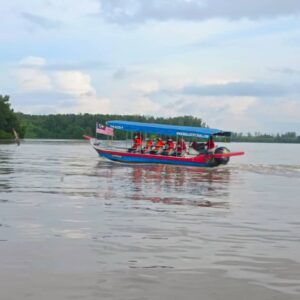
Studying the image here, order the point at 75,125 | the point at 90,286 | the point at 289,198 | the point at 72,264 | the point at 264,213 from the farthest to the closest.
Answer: the point at 75,125, the point at 289,198, the point at 264,213, the point at 72,264, the point at 90,286

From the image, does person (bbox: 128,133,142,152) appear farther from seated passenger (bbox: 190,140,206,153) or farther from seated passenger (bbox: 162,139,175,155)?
seated passenger (bbox: 190,140,206,153)

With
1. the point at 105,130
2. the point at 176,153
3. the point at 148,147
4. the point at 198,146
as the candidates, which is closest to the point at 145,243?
the point at 176,153

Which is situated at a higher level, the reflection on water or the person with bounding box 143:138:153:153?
the person with bounding box 143:138:153:153

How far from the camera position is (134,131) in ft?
134

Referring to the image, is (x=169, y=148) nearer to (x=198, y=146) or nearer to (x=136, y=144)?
(x=198, y=146)

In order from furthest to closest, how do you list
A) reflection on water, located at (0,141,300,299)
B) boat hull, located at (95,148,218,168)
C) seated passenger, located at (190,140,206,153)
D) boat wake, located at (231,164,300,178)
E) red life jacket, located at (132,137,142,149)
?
red life jacket, located at (132,137,142,149) → seated passenger, located at (190,140,206,153) → boat hull, located at (95,148,218,168) → boat wake, located at (231,164,300,178) → reflection on water, located at (0,141,300,299)

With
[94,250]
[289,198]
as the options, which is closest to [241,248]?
[94,250]

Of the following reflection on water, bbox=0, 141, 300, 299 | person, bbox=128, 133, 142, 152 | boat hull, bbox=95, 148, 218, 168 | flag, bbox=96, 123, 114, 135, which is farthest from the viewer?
flag, bbox=96, 123, 114, 135

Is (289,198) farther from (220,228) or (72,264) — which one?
(72,264)

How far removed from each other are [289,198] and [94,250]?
11130 millimetres

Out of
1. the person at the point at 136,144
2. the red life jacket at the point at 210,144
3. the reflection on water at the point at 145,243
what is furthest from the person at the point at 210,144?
the reflection on water at the point at 145,243

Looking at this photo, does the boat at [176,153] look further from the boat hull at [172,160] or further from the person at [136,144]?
the person at [136,144]

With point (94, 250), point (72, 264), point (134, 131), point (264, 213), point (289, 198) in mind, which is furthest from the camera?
Result: point (134, 131)

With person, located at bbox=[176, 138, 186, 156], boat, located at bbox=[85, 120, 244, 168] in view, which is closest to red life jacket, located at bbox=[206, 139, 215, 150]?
boat, located at bbox=[85, 120, 244, 168]
